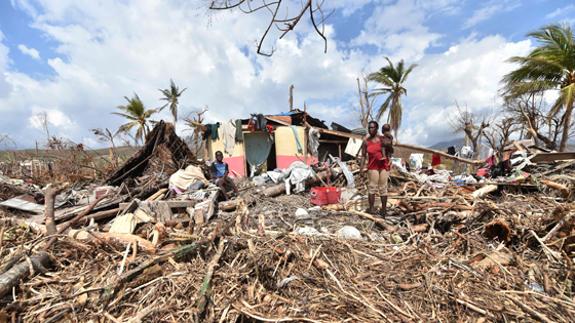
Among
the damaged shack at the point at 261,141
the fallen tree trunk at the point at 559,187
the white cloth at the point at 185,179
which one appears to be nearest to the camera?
the fallen tree trunk at the point at 559,187

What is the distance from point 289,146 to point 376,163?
562cm

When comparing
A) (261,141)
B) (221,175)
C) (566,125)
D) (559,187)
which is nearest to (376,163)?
(559,187)

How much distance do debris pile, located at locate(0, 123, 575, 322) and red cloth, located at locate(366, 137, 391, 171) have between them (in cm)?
72

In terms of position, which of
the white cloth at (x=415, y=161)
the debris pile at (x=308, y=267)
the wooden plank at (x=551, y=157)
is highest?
the wooden plank at (x=551, y=157)

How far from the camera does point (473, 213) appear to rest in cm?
387

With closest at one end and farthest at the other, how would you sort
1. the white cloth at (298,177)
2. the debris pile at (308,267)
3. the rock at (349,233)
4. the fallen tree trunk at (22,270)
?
1. the debris pile at (308,267)
2. the fallen tree trunk at (22,270)
3. the rock at (349,233)
4. the white cloth at (298,177)

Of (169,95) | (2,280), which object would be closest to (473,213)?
(2,280)

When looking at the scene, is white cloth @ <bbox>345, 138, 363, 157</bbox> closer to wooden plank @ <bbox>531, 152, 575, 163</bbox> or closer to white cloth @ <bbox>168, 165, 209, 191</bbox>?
wooden plank @ <bbox>531, 152, 575, 163</bbox>

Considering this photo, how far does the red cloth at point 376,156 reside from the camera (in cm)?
466

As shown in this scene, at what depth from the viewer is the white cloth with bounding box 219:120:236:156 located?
10.1m

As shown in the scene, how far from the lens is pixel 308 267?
9.07 ft

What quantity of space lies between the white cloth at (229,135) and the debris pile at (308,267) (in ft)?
18.4

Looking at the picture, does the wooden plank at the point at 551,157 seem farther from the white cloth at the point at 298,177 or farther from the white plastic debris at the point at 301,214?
the white plastic debris at the point at 301,214

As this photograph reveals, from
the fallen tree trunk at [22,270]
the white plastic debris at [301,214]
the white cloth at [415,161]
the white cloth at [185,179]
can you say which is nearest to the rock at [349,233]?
the white plastic debris at [301,214]
